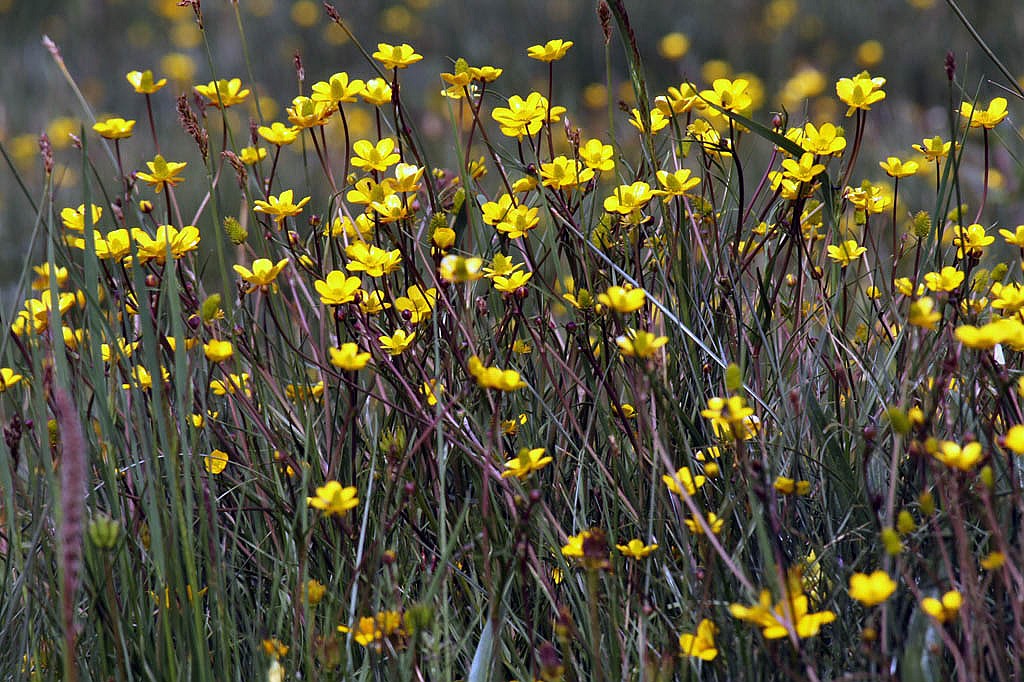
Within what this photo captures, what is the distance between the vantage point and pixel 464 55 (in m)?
6.92

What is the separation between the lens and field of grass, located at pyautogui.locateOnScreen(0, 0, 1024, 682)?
116 cm

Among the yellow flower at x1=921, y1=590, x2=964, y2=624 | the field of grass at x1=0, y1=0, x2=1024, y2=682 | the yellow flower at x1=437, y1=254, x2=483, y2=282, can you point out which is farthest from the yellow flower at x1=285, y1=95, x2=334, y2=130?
the yellow flower at x1=921, y1=590, x2=964, y2=624

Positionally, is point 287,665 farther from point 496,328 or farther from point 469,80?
point 469,80

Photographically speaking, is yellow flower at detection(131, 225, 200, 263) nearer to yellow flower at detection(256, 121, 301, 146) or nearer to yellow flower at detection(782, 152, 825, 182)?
yellow flower at detection(256, 121, 301, 146)

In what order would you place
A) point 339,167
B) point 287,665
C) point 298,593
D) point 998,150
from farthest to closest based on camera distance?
point 339,167
point 998,150
point 287,665
point 298,593

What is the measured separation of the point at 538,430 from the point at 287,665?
0.48m

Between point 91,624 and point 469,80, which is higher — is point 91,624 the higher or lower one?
the lower one

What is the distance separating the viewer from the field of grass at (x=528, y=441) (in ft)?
3.80

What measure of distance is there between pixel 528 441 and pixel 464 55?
569 centimetres

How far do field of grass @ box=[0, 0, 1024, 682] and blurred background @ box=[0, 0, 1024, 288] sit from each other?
305 centimetres

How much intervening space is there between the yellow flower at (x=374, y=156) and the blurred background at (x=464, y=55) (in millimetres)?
3238

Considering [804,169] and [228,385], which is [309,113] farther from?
[804,169]

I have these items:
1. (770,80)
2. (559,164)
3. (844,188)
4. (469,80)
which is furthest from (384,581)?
(770,80)

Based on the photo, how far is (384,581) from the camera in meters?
1.38
